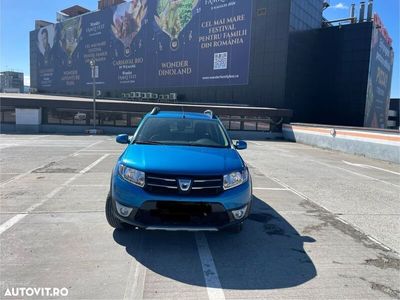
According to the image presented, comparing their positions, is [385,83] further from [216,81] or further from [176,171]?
[176,171]

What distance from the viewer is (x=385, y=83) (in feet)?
149

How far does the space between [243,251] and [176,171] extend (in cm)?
145

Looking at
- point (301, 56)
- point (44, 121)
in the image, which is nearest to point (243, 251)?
point (44, 121)

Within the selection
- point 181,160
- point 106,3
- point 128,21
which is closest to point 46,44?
point 106,3

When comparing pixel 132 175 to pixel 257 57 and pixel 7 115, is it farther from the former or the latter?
pixel 257 57

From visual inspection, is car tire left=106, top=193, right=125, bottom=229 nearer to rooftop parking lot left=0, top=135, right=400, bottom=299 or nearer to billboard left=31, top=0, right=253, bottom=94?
rooftop parking lot left=0, top=135, right=400, bottom=299

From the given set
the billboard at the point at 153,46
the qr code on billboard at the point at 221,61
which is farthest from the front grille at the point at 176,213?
the qr code on billboard at the point at 221,61

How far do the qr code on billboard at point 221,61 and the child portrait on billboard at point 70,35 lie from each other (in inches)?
1078

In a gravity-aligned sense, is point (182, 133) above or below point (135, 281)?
above

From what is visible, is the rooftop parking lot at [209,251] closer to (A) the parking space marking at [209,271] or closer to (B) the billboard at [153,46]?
(A) the parking space marking at [209,271]

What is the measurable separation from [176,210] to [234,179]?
2.87ft

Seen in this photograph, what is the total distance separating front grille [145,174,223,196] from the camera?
4.17 m

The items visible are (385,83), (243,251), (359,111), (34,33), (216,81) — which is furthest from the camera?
(34,33)

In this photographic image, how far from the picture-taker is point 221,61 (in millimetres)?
37000
